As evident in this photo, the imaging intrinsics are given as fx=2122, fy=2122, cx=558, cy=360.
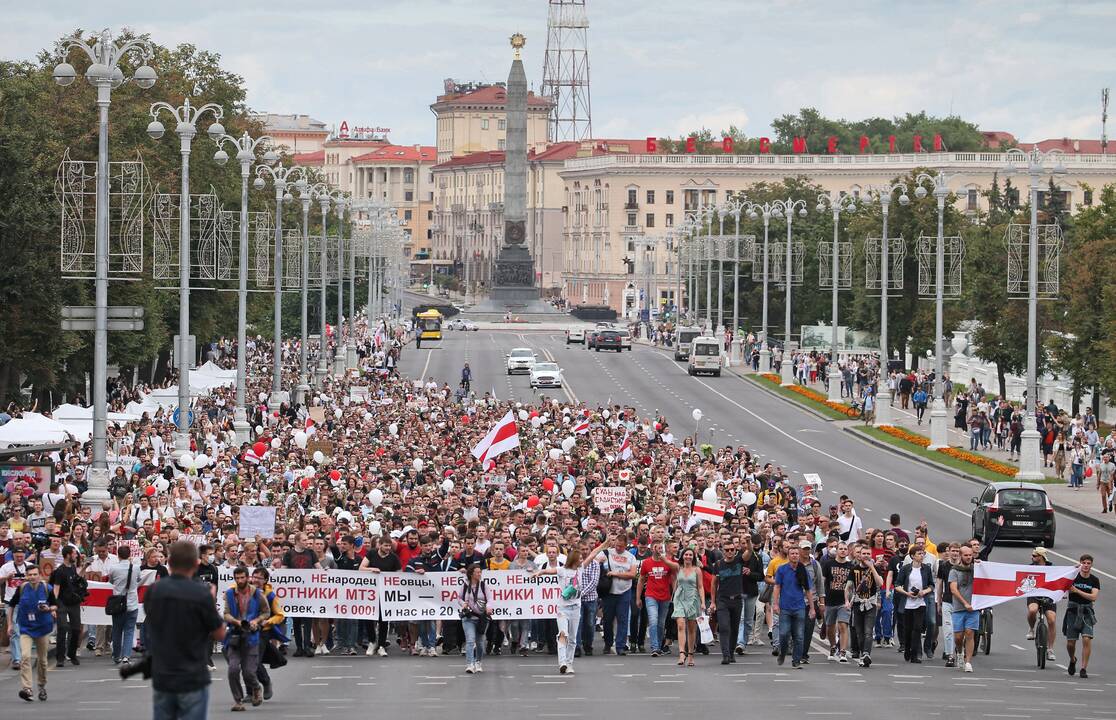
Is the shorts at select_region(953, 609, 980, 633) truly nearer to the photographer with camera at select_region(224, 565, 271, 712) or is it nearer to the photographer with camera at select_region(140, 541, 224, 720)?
the photographer with camera at select_region(224, 565, 271, 712)

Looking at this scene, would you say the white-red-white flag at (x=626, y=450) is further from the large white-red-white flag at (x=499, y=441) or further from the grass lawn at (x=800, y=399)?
the grass lawn at (x=800, y=399)

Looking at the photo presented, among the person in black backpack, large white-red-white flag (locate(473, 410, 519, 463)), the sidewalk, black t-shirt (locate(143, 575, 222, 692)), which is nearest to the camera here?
black t-shirt (locate(143, 575, 222, 692))

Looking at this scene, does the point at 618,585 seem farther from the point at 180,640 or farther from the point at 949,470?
the point at 949,470

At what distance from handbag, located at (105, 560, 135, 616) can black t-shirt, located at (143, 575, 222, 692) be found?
9098 mm

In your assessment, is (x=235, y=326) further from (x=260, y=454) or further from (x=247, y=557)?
(x=247, y=557)

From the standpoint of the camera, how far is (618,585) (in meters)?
23.2

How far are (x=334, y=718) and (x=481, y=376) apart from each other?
237 feet

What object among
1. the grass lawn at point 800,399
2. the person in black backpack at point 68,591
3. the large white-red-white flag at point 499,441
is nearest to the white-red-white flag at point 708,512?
the large white-red-white flag at point 499,441

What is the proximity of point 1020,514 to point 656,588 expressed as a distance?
1590cm

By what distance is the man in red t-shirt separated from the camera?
23203 mm

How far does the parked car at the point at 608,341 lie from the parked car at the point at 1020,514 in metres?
75.8

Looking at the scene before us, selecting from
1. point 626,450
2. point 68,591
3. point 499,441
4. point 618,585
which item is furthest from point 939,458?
point 68,591

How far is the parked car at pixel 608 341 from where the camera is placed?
113m

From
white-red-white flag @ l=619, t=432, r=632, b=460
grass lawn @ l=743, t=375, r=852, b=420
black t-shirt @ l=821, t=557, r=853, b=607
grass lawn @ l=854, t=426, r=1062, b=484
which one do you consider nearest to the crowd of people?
black t-shirt @ l=821, t=557, r=853, b=607
